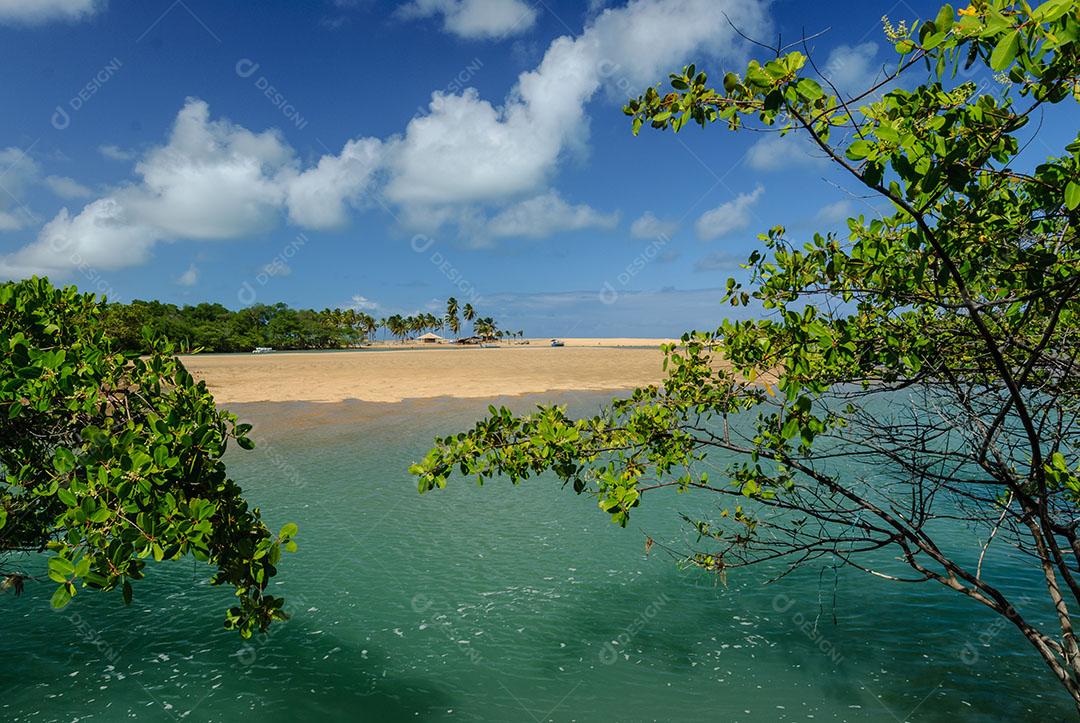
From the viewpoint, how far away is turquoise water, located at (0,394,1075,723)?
7680 millimetres

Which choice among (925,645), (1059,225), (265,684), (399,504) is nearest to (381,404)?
(399,504)

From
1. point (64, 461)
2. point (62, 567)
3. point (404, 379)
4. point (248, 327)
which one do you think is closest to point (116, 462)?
point (64, 461)

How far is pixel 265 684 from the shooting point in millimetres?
8258

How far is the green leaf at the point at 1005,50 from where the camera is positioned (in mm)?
2379

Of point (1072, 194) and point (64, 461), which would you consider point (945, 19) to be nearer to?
point (1072, 194)

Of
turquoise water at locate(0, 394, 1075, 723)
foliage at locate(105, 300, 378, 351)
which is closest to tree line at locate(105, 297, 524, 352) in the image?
foliage at locate(105, 300, 378, 351)

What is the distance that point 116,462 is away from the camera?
12.0 feet

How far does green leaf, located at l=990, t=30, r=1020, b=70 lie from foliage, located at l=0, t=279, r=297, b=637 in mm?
4311

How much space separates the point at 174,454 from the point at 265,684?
5916mm

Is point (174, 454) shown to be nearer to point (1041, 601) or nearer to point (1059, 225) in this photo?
point (1059, 225)

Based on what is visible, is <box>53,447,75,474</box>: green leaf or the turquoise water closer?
<box>53,447,75,474</box>: green leaf

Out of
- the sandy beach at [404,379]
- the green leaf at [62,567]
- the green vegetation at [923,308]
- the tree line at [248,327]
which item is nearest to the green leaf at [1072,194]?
the green vegetation at [923,308]

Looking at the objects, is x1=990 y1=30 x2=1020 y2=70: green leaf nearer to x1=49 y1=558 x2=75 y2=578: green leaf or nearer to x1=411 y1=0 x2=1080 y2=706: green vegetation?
x1=411 y1=0 x2=1080 y2=706: green vegetation

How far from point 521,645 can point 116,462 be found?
A: 23.4 ft
